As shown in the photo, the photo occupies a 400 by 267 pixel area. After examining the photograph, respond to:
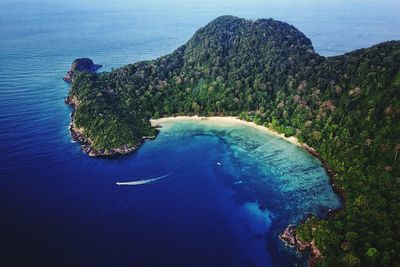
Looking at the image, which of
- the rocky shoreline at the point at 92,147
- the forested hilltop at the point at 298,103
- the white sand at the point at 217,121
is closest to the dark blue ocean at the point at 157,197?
the rocky shoreline at the point at 92,147

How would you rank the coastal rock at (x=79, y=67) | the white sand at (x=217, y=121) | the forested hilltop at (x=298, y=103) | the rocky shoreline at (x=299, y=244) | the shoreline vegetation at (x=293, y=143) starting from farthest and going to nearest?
1. the coastal rock at (x=79, y=67)
2. the white sand at (x=217, y=121)
3. the forested hilltop at (x=298, y=103)
4. the shoreline vegetation at (x=293, y=143)
5. the rocky shoreline at (x=299, y=244)

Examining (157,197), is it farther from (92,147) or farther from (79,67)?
(79,67)

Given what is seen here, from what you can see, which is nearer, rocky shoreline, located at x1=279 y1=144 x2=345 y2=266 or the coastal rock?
rocky shoreline, located at x1=279 y1=144 x2=345 y2=266

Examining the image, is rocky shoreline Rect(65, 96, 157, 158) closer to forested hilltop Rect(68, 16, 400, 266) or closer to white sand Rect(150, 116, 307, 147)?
forested hilltop Rect(68, 16, 400, 266)

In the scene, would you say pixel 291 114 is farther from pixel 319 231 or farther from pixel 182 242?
pixel 182 242

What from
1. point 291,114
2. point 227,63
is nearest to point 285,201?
point 291,114

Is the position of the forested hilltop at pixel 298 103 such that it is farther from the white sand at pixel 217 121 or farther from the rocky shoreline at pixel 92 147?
the white sand at pixel 217 121

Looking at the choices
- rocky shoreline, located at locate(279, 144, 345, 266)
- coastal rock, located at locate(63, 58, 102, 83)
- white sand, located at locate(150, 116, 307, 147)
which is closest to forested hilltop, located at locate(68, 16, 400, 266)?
rocky shoreline, located at locate(279, 144, 345, 266)

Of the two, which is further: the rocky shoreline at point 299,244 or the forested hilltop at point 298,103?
the forested hilltop at point 298,103
